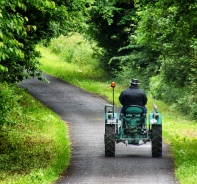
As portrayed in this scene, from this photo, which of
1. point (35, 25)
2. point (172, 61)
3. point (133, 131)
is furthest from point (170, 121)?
point (133, 131)

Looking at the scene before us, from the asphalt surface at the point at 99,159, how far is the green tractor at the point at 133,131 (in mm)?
394

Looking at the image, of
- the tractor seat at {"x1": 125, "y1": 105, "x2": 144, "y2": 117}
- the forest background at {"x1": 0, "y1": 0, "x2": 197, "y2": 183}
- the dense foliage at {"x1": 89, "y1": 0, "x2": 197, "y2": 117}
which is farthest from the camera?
the dense foliage at {"x1": 89, "y1": 0, "x2": 197, "y2": 117}

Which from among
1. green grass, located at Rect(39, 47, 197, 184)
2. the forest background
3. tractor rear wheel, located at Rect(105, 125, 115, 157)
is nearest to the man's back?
tractor rear wheel, located at Rect(105, 125, 115, 157)

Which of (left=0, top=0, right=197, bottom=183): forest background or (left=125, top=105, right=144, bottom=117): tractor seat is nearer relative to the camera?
(left=0, top=0, right=197, bottom=183): forest background

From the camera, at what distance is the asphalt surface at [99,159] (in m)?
15.7

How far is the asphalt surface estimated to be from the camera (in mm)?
15688

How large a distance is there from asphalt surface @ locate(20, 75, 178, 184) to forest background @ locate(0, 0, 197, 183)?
2.45 metres

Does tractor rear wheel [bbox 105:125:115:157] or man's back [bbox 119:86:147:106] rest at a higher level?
man's back [bbox 119:86:147:106]

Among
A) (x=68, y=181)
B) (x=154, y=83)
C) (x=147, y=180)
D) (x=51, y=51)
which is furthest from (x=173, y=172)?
(x=51, y=51)

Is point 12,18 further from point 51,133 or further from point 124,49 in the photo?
point 124,49

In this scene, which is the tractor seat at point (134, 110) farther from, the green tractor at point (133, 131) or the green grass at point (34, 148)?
the green grass at point (34, 148)

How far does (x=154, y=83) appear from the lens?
34625mm

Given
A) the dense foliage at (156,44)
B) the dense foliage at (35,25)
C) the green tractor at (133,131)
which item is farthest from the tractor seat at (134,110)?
the dense foliage at (156,44)

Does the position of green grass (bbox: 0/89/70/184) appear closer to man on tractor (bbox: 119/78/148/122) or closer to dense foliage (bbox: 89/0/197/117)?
man on tractor (bbox: 119/78/148/122)
